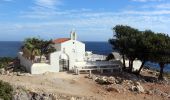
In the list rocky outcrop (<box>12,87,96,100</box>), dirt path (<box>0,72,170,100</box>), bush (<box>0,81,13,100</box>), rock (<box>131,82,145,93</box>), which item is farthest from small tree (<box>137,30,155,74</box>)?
bush (<box>0,81,13,100</box>)

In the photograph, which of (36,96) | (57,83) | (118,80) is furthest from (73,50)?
(36,96)

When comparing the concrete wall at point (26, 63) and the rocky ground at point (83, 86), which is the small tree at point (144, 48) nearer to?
the rocky ground at point (83, 86)

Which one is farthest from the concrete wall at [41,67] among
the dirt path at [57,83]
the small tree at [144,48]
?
the small tree at [144,48]

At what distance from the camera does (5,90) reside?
3491 cm

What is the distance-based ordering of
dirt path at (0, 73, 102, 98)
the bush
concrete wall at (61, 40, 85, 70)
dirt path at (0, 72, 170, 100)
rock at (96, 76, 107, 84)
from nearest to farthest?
1. the bush
2. dirt path at (0, 72, 170, 100)
3. dirt path at (0, 73, 102, 98)
4. rock at (96, 76, 107, 84)
5. concrete wall at (61, 40, 85, 70)

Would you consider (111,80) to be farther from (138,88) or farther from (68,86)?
(68,86)

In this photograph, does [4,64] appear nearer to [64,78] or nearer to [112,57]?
[64,78]

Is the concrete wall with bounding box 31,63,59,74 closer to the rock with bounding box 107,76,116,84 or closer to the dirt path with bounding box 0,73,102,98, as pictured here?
the dirt path with bounding box 0,73,102,98

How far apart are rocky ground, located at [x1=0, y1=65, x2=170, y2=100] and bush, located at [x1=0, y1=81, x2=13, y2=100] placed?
0.47m

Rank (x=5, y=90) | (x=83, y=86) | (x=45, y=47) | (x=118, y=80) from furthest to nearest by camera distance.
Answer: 1. (x=45, y=47)
2. (x=118, y=80)
3. (x=83, y=86)
4. (x=5, y=90)

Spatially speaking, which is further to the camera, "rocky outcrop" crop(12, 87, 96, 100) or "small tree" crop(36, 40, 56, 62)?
"small tree" crop(36, 40, 56, 62)

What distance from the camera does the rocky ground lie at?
116 ft

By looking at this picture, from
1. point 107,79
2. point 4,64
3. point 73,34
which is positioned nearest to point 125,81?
point 107,79

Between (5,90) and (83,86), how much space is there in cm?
863
